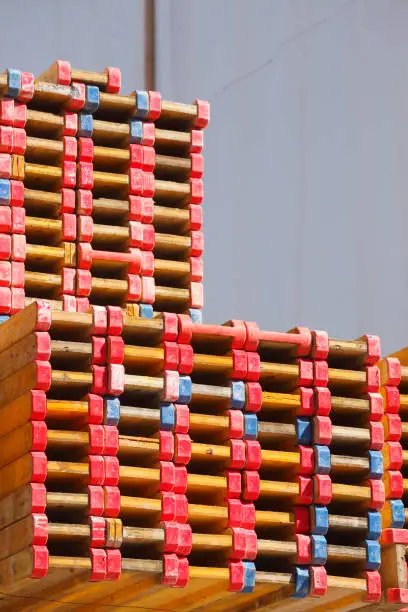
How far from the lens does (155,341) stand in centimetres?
849

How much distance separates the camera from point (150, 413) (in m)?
8.26

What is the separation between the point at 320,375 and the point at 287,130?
23.1 ft

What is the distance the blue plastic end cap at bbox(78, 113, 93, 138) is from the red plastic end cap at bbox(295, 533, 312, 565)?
9.84 feet

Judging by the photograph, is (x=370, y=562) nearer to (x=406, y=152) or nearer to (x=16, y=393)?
(x=16, y=393)

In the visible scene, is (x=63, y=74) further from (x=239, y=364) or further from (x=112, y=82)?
(x=239, y=364)

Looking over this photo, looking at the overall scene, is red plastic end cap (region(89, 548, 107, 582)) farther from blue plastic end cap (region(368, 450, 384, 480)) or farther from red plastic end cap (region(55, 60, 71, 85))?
red plastic end cap (region(55, 60, 71, 85))

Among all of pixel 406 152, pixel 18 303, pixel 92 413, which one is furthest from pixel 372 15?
pixel 92 413

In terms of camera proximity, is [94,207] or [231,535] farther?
[94,207]

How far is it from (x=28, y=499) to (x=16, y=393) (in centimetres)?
69

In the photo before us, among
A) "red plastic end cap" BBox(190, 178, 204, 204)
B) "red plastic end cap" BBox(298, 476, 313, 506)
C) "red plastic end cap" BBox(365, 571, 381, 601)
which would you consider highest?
"red plastic end cap" BBox(190, 178, 204, 204)

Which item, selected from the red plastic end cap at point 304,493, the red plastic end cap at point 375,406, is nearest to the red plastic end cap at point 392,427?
the red plastic end cap at point 375,406

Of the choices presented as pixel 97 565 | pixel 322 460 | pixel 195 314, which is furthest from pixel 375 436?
pixel 97 565

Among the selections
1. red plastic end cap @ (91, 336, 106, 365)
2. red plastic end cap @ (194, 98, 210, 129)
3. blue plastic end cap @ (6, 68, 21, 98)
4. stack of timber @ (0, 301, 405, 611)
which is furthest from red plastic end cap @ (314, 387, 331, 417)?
blue plastic end cap @ (6, 68, 21, 98)

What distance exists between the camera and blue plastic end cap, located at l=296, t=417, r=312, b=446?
8.72m
